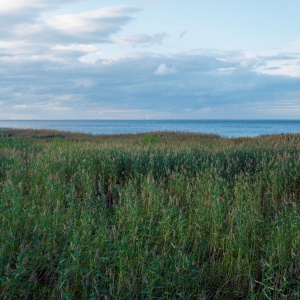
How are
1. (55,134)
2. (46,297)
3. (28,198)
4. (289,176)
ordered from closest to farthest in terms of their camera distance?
(46,297) < (28,198) < (289,176) < (55,134)

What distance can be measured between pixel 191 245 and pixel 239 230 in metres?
0.71

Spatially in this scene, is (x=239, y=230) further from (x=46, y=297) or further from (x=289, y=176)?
(x=289, y=176)

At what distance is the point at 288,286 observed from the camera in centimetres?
446

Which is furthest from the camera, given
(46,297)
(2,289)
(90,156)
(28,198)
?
(90,156)

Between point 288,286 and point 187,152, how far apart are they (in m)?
5.88

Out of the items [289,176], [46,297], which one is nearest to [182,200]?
[289,176]

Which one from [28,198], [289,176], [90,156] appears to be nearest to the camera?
[28,198]

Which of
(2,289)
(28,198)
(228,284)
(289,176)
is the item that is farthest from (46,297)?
(289,176)

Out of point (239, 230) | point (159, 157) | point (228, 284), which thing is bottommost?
point (228, 284)

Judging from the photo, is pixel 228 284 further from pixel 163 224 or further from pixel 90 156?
pixel 90 156

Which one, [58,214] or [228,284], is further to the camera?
[58,214]

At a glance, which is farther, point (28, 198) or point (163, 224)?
point (28, 198)

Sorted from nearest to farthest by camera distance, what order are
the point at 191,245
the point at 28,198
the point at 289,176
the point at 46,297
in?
the point at 46,297 → the point at 191,245 → the point at 28,198 → the point at 289,176

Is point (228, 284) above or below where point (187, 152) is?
below
